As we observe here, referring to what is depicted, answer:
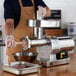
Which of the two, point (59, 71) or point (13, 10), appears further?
point (13, 10)

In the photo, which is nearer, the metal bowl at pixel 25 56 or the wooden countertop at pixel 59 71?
the wooden countertop at pixel 59 71

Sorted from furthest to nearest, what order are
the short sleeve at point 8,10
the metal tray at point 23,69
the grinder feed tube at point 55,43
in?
1. the short sleeve at point 8,10
2. the grinder feed tube at point 55,43
3. the metal tray at point 23,69

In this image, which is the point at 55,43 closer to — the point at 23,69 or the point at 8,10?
the point at 23,69

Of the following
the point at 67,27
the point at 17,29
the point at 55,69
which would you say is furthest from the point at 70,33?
the point at 55,69

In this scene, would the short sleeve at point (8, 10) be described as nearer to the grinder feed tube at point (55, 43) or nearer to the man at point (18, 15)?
the man at point (18, 15)

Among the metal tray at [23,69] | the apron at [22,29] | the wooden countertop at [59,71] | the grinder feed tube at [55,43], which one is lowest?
the wooden countertop at [59,71]

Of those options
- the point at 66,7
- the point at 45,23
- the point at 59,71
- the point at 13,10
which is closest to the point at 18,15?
the point at 13,10

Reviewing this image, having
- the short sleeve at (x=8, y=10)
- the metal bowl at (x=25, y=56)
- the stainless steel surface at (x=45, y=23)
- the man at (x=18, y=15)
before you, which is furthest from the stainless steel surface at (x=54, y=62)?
the short sleeve at (x=8, y=10)

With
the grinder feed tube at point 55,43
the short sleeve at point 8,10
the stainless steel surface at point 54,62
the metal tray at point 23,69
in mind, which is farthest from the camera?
the short sleeve at point 8,10

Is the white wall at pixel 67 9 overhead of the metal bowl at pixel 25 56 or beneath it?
overhead

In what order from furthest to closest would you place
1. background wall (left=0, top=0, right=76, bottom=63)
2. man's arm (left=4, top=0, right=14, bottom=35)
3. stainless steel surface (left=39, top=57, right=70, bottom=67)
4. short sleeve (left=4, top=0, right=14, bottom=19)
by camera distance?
1. background wall (left=0, top=0, right=76, bottom=63)
2. short sleeve (left=4, top=0, right=14, bottom=19)
3. man's arm (left=4, top=0, right=14, bottom=35)
4. stainless steel surface (left=39, top=57, right=70, bottom=67)

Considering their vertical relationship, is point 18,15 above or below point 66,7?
below

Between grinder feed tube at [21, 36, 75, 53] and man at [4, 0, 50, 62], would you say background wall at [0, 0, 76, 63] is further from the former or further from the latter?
grinder feed tube at [21, 36, 75, 53]

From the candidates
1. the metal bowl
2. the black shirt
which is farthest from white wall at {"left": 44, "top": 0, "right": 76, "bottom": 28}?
the metal bowl
